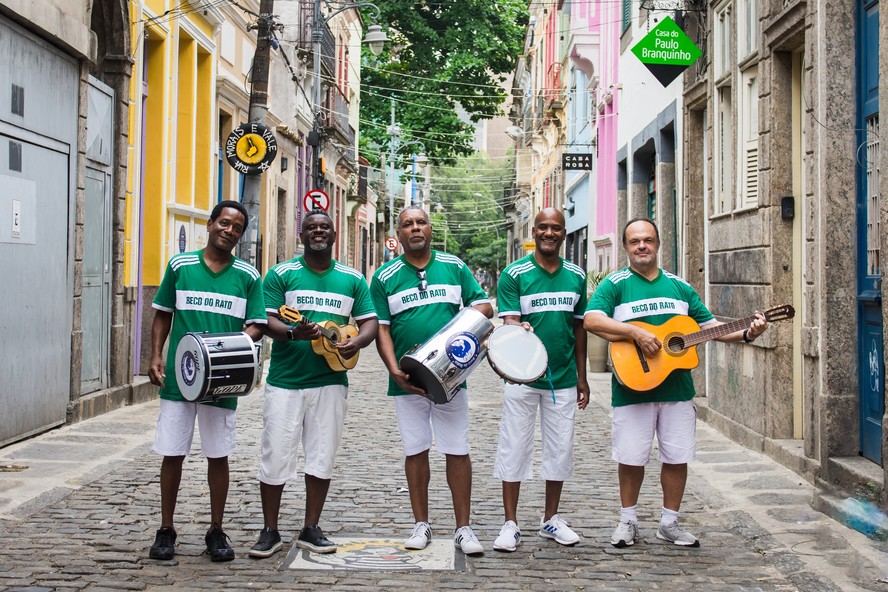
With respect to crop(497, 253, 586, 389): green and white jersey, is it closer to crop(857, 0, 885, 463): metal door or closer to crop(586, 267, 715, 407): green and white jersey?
crop(586, 267, 715, 407): green and white jersey

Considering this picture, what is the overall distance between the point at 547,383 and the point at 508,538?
888mm

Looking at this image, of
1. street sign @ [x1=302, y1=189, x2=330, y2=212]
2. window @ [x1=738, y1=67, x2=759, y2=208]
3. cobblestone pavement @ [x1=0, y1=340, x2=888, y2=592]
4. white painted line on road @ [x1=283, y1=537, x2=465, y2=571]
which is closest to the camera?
cobblestone pavement @ [x1=0, y1=340, x2=888, y2=592]

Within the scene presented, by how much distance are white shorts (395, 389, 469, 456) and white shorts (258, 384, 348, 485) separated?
38 cm

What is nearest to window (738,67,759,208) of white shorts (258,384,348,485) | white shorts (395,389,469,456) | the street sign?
white shorts (395,389,469,456)

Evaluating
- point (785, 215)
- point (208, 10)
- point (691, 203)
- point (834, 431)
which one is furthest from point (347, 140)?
point (834, 431)

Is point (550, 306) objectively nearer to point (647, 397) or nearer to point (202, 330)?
point (647, 397)

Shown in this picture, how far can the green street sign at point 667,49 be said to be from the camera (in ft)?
40.4

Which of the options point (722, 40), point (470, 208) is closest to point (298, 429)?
point (722, 40)

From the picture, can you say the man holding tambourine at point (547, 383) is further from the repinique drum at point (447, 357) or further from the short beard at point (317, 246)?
the short beard at point (317, 246)

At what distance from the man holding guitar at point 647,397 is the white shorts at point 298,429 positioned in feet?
5.03

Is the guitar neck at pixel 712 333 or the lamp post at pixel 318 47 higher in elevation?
the lamp post at pixel 318 47

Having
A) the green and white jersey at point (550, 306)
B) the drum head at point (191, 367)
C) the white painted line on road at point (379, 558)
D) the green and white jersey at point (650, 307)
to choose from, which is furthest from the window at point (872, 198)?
the drum head at point (191, 367)

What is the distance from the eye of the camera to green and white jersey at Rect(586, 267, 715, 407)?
629 centimetres

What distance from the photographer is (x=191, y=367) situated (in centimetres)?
571
